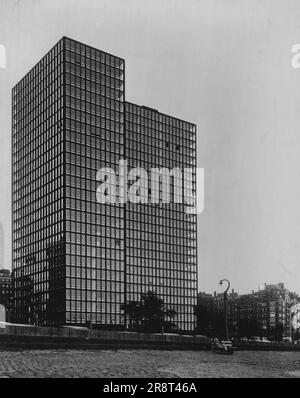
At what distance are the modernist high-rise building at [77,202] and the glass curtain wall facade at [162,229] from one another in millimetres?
349

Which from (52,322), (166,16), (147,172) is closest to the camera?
(166,16)

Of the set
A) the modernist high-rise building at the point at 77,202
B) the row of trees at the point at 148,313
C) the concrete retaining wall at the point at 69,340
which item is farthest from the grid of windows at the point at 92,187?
the concrete retaining wall at the point at 69,340

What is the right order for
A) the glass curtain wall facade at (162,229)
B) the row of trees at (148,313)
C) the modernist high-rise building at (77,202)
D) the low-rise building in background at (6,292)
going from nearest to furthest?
the row of trees at (148,313) < the modernist high-rise building at (77,202) < the low-rise building in background at (6,292) < the glass curtain wall facade at (162,229)

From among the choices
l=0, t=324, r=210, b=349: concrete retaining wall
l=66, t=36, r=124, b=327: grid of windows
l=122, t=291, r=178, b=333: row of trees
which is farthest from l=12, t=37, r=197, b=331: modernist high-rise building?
l=0, t=324, r=210, b=349: concrete retaining wall

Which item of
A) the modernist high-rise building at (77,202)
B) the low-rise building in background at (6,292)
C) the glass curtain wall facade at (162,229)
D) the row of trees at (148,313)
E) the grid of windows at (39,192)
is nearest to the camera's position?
the row of trees at (148,313)

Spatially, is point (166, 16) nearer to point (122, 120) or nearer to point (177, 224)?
point (122, 120)

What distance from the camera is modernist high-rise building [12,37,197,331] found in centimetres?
12550

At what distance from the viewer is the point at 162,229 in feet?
494

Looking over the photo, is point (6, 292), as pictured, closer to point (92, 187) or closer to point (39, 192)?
point (39, 192)

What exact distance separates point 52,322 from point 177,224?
148 ft

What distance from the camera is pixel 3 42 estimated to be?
22.8 metres

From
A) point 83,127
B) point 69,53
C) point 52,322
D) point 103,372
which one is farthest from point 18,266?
point 103,372

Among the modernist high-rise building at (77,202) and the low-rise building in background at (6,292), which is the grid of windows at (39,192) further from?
the low-rise building in background at (6,292)

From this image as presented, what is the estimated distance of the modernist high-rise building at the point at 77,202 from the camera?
412 ft
